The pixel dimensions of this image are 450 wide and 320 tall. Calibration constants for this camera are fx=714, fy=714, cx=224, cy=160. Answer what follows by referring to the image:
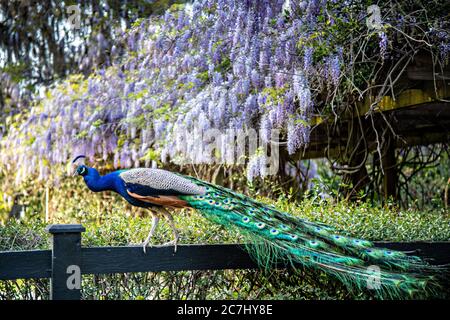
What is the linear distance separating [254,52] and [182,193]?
2536mm

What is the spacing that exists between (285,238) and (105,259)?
943mm

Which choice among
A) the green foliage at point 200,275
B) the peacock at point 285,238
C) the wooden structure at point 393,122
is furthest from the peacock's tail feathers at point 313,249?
the wooden structure at point 393,122

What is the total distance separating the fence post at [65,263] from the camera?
11.3 ft

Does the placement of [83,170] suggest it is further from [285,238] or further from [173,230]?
[285,238]

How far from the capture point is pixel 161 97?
7711 mm

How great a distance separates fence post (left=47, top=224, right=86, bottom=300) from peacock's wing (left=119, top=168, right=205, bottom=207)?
477mm

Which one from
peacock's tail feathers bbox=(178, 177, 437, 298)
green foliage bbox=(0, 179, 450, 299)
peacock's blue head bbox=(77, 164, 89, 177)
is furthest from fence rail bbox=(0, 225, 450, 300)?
peacock's blue head bbox=(77, 164, 89, 177)

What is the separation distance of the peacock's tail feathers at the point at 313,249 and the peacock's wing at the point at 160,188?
45mm

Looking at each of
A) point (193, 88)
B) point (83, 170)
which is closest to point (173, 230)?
point (83, 170)

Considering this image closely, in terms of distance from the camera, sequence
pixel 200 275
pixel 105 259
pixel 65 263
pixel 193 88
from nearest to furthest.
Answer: pixel 65 263, pixel 105 259, pixel 200 275, pixel 193 88

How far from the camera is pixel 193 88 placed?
23.6 feet

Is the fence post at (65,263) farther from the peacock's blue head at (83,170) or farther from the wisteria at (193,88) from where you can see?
the wisteria at (193,88)
